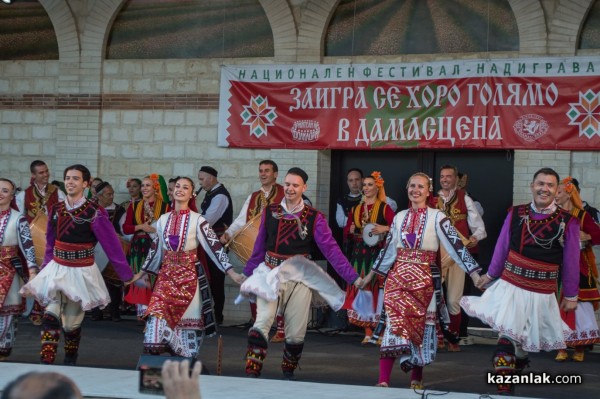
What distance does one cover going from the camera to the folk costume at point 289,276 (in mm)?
8438

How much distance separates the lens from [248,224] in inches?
427

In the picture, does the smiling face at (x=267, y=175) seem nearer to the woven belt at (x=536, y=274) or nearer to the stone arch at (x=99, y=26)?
the stone arch at (x=99, y=26)

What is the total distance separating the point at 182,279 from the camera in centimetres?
877

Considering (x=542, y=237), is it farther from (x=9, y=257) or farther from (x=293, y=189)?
(x=9, y=257)

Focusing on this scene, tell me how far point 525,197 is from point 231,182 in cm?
355

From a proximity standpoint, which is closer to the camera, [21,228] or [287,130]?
[21,228]

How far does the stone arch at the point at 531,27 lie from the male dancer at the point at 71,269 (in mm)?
5404

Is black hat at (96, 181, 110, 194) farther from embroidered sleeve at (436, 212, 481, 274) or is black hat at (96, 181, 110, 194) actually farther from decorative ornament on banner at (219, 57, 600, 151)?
embroidered sleeve at (436, 212, 481, 274)

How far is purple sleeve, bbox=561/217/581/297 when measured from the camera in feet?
→ 25.1

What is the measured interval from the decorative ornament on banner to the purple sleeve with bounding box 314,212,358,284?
13.5 ft

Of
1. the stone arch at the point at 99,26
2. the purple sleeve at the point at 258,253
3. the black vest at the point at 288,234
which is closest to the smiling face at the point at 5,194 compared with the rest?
the purple sleeve at the point at 258,253

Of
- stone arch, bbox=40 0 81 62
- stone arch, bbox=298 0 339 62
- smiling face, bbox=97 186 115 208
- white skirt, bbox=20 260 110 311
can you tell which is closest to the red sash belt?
white skirt, bbox=20 260 110 311

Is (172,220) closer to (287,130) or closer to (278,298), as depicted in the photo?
(278,298)

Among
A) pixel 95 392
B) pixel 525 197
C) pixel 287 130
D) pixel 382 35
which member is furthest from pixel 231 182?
pixel 95 392
